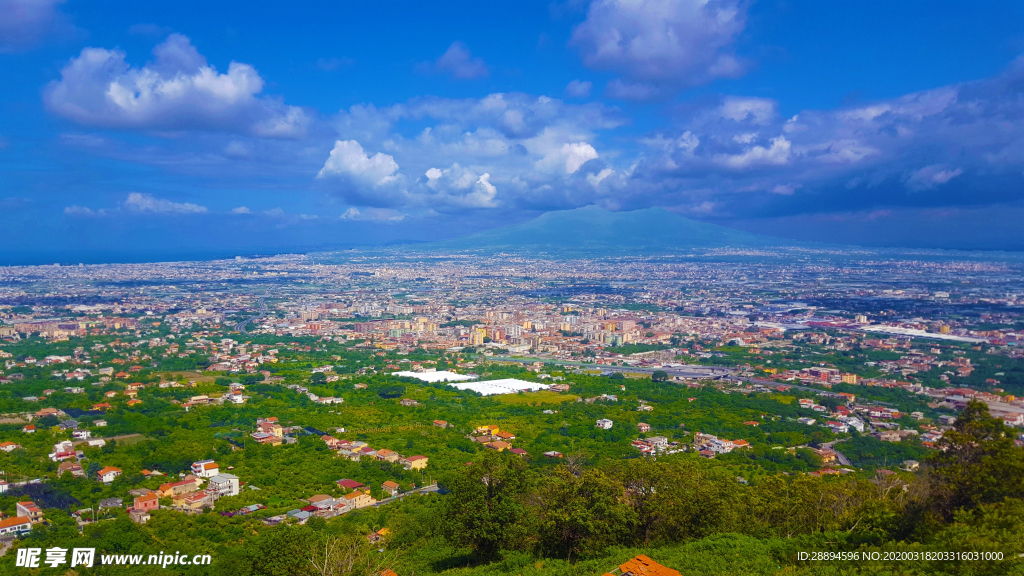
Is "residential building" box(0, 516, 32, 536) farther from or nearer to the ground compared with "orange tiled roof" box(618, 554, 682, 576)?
nearer to the ground

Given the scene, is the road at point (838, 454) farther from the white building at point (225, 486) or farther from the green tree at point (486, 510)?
the white building at point (225, 486)

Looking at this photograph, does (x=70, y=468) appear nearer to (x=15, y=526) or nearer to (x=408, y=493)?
(x=15, y=526)

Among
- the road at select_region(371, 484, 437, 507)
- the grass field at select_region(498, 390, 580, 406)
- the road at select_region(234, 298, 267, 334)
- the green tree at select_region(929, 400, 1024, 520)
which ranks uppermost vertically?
the green tree at select_region(929, 400, 1024, 520)

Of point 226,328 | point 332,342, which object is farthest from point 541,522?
point 226,328

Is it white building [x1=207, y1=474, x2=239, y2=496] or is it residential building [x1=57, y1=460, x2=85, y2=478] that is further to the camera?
residential building [x1=57, y1=460, x2=85, y2=478]

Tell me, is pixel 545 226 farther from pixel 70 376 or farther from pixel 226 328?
pixel 70 376

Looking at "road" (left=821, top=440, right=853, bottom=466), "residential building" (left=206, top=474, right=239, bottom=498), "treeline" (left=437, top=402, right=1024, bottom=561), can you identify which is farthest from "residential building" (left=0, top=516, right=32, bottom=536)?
"road" (left=821, top=440, right=853, bottom=466)

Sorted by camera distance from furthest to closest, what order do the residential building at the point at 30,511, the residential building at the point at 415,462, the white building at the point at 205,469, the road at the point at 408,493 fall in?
1. the residential building at the point at 415,462
2. the white building at the point at 205,469
3. the road at the point at 408,493
4. the residential building at the point at 30,511

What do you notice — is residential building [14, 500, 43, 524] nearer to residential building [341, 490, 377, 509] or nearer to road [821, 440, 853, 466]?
residential building [341, 490, 377, 509]

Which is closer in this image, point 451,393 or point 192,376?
point 451,393

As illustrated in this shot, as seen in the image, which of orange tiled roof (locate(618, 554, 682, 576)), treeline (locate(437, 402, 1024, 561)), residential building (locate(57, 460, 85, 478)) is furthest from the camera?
residential building (locate(57, 460, 85, 478))

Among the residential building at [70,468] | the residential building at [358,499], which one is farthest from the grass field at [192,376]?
the residential building at [358,499]

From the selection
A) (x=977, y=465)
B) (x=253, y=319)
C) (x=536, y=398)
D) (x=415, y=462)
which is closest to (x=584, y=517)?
(x=977, y=465)
